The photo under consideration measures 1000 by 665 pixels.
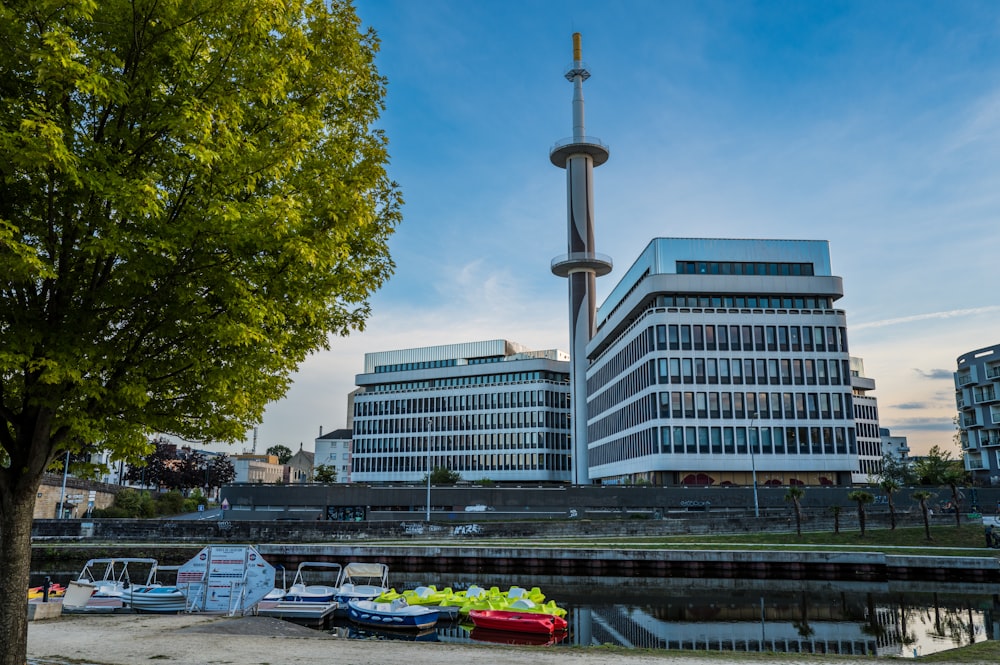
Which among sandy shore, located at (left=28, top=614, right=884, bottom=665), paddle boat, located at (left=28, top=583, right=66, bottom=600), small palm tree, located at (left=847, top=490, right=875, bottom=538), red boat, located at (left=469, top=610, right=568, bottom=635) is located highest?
small palm tree, located at (left=847, top=490, right=875, bottom=538)

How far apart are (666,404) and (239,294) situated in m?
71.7

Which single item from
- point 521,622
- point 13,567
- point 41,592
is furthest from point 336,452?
point 13,567

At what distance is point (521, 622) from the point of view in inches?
1024

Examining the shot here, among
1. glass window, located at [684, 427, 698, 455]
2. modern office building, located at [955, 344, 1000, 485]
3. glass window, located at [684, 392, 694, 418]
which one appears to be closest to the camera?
glass window, located at [684, 427, 698, 455]

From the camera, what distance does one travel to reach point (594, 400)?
109750mm

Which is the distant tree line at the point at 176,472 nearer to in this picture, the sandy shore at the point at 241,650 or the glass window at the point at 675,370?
the glass window at the point at 675,370

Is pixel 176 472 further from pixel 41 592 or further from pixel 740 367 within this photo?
pixel 41 592

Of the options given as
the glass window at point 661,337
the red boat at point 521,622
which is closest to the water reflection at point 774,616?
the red boat at point 521,622

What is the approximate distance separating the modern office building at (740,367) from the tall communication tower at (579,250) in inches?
715

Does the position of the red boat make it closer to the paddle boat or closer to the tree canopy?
the paddle boat

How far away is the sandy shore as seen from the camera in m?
14.9

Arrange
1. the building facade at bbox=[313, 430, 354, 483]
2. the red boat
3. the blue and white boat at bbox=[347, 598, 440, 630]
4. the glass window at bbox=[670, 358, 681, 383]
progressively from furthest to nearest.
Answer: the building facade at bbox=[313, 430, 354, 483]
the glass window at bbox=[670, 358, 681, 383]
the blue and white boat at bbox=[347, 598, 440, 630]
the red boat

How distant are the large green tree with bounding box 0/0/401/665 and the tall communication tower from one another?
301ft

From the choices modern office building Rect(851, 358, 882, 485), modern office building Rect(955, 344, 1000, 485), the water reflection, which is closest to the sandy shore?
the water reflection
